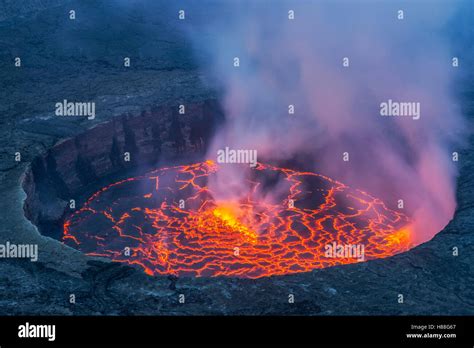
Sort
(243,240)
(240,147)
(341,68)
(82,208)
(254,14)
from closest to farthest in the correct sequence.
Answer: (243,240)
(82,208)
(240,147)
(341,68)
(254,14)

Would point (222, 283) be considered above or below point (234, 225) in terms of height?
below

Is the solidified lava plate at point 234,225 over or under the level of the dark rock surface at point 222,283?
over

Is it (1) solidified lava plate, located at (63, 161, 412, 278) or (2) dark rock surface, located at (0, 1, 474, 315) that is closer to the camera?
(2) dark rock surface, located at (0, 1, 474, 315)

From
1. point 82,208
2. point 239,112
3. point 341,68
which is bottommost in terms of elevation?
point 82,208

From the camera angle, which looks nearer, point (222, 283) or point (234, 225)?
point (222, 283)

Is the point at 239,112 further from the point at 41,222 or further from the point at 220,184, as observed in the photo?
the point at 41,222

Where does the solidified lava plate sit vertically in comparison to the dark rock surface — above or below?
above

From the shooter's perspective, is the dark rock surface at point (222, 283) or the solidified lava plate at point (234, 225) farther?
the solidified lava plate at point (234, 225)

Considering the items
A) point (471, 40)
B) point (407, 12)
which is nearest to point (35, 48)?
point (407, 12)
